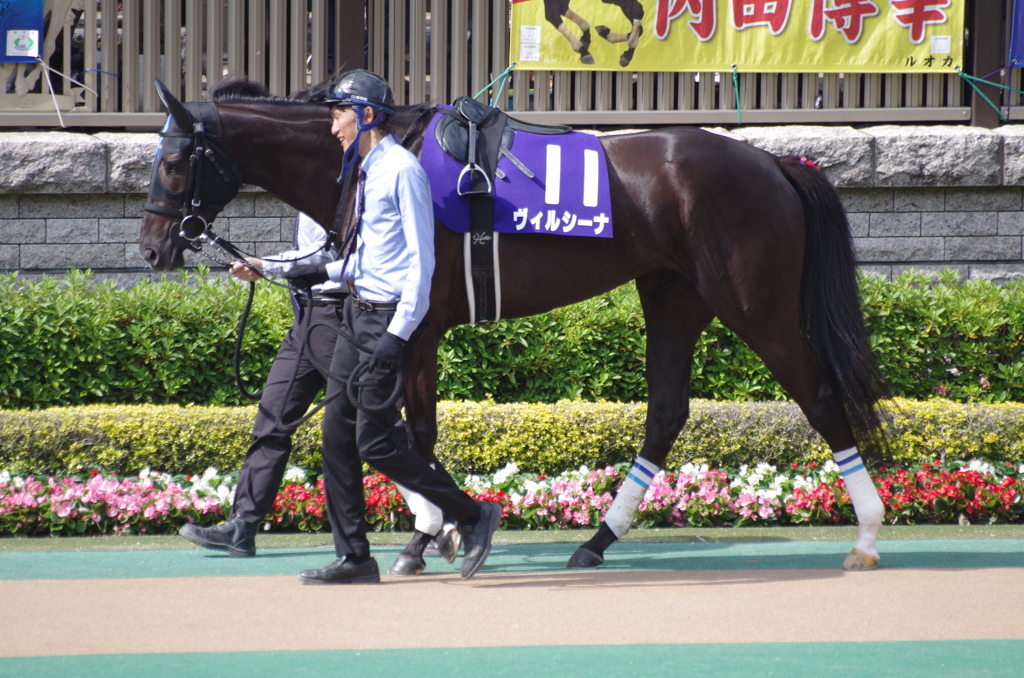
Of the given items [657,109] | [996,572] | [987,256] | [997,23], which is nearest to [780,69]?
[657,109]

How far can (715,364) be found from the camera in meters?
6.26

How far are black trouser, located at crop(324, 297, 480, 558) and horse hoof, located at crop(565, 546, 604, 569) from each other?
0.64 metres

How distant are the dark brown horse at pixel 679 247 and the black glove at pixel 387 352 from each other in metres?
0.44

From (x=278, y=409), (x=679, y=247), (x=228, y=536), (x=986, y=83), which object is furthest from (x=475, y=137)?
(x=986, y=83)

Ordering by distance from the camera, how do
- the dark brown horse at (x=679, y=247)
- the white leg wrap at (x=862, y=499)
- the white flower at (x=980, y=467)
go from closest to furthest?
the dark brown horse at (x=679, y=247)
the white leg wrap at (x=862, y=499)
the white flower at (x=980, y=467)

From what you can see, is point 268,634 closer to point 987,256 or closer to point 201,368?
point 201,368

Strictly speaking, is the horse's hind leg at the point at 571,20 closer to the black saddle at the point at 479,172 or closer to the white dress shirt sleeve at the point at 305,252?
the black saddle at the point at 479,172

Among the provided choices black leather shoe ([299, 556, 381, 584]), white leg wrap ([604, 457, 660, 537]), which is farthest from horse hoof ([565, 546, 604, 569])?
black leather shoe ([299, 556, 381, 584])

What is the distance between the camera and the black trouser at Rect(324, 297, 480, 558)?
12.4 ft

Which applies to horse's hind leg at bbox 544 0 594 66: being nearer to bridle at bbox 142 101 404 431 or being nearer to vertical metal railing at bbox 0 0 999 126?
vertical metal railing at bbox 0 0 999 126

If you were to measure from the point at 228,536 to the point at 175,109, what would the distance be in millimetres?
1883

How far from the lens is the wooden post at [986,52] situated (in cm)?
728

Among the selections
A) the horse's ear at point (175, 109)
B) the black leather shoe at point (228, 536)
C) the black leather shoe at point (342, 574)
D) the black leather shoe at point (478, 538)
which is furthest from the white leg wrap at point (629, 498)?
the horse's ear at point (175, 109)

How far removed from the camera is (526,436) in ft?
18.3
